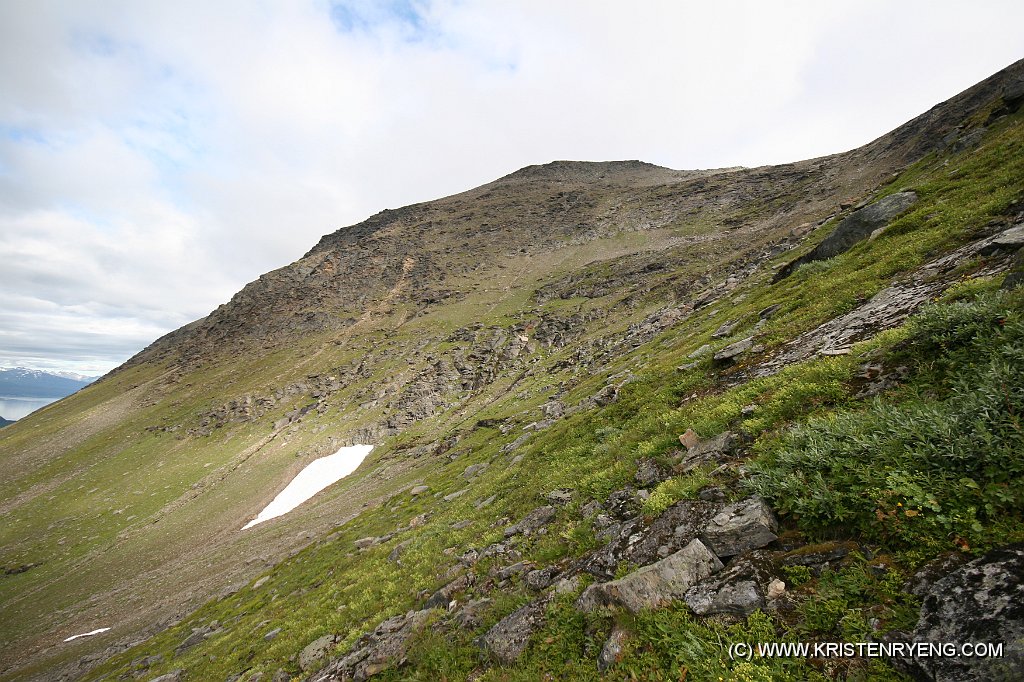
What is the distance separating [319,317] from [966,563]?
416 feet

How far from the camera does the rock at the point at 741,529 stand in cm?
568

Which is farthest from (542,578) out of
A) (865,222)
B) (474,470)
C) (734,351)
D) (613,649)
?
(865,222)

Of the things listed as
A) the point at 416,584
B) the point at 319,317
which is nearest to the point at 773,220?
the point at 416,584

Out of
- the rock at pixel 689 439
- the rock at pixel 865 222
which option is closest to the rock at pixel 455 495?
the rock at pixel 689 439

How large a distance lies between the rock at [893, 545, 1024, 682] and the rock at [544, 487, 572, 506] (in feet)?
26.8

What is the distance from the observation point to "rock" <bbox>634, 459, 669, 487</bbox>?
9336 millimetres

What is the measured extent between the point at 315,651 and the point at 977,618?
1536 cm

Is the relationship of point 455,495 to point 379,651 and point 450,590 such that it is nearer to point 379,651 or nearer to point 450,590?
point 450,590

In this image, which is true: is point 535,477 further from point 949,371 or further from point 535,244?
point 535,244

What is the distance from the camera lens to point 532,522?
37.6ft

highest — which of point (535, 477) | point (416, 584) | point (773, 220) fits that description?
point (773, 220)

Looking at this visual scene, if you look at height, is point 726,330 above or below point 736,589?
above

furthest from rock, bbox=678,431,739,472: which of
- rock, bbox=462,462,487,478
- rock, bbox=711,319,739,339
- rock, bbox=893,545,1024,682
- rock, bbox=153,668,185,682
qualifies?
rock, bbox=153,668,185,682

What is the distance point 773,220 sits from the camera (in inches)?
3113
